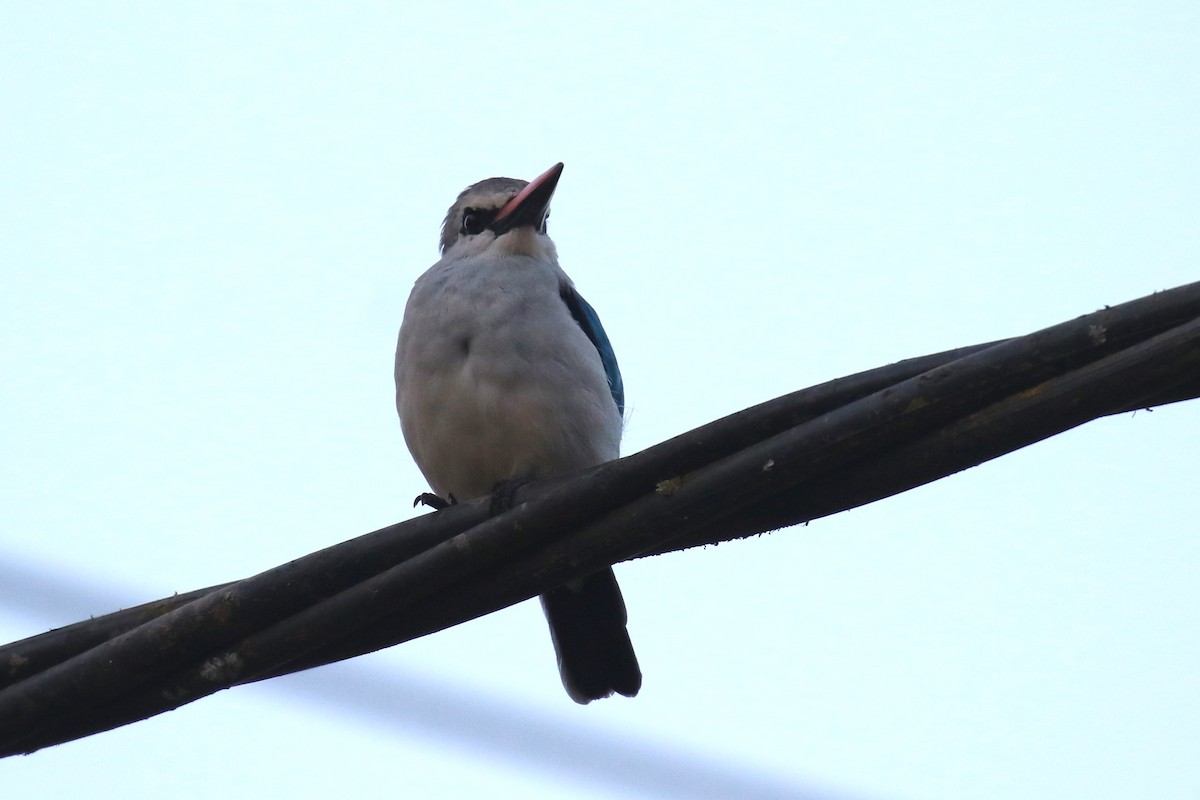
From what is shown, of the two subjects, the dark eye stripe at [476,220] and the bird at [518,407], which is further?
the dark eye stripe at [476,220]

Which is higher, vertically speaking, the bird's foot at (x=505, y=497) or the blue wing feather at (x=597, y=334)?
the blue wing feather at (x=597, y=334)

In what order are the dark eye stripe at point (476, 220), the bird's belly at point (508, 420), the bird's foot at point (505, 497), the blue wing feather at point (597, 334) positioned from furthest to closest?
the dark eye stripe at point (476, 220)
the blue wing feather at point (597, 334)
the bird's belly at point (508, 420)
the bird's foot at point (505, 497)

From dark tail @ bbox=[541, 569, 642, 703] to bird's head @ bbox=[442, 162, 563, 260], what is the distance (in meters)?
1.69

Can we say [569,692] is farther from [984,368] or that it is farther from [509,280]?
[984,368]

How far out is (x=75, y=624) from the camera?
372cm

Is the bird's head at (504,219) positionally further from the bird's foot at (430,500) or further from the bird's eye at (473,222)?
the bird's foot at (430,500)

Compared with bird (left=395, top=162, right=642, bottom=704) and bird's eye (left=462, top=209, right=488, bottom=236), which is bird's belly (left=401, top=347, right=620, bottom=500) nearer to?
bird (left=395, top=162, right=642, bottom=704)

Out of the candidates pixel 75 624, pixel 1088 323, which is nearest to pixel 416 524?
pixel 75 624

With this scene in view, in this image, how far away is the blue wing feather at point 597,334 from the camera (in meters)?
6.45

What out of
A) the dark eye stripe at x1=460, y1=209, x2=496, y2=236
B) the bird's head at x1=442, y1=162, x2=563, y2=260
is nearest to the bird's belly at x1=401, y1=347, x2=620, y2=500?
the bird's head at x1=442, y1=162, x2=563, y2=260

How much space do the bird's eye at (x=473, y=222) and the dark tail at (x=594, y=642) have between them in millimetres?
2049

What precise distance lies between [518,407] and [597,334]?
104 cm

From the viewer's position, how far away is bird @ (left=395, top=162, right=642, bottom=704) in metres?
5.73

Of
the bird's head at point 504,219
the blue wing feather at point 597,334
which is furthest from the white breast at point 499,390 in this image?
the bird's head at point 504,219
